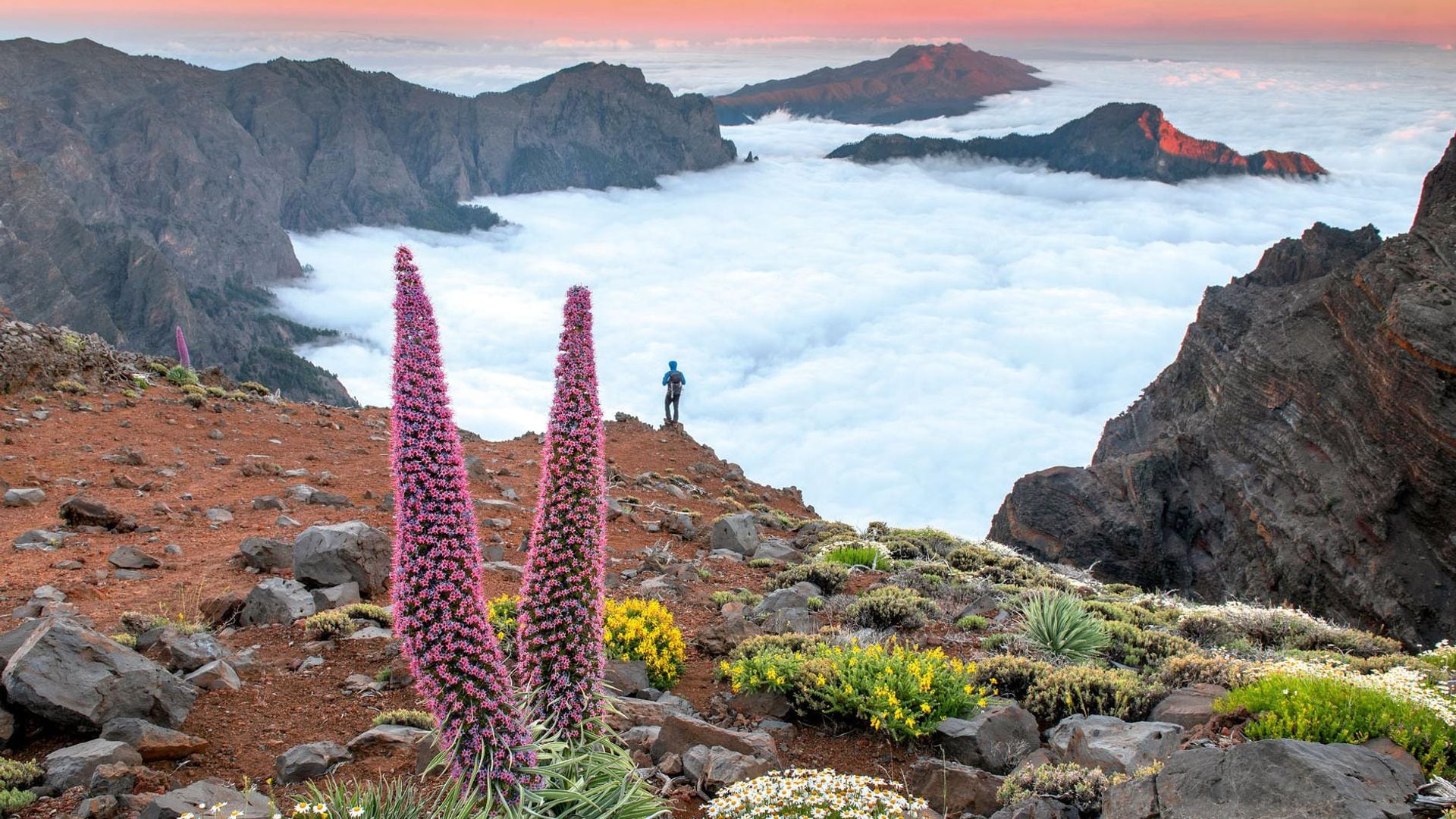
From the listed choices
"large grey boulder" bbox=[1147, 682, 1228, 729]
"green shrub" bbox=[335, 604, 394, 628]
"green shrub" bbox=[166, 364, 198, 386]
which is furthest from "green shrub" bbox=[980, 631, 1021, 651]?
"green shrub" bbox=[166, 364, 198, 386]

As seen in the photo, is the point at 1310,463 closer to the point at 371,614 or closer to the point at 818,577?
the point at 818,577

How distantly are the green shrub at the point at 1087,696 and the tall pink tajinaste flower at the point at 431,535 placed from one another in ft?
17.4

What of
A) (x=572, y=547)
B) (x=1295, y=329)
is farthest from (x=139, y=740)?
(x=1295, y=329)

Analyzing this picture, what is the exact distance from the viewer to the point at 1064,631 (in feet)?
31.3

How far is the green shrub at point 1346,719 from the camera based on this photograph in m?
5.54

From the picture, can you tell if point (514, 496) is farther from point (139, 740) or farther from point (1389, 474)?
point (1389, 474)

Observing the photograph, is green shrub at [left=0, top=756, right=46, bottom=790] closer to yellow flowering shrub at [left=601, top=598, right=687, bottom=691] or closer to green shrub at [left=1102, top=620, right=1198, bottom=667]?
yellow flowering shrub at [left=601, top=598, right=687, bottom=691]

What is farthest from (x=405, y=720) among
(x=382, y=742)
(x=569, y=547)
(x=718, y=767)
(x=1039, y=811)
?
(x=1039, y=811)

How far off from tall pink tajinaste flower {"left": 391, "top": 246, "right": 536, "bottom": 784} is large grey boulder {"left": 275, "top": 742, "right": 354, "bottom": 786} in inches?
79.6

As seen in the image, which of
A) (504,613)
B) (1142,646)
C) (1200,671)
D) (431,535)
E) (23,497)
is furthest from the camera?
(23,497)

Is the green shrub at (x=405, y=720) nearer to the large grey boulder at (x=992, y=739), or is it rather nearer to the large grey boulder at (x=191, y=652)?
the large grey boulder at (x=191, y=652)

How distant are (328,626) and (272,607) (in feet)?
2.80

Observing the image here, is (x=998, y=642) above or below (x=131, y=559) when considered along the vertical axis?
below

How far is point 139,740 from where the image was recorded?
5906mm
